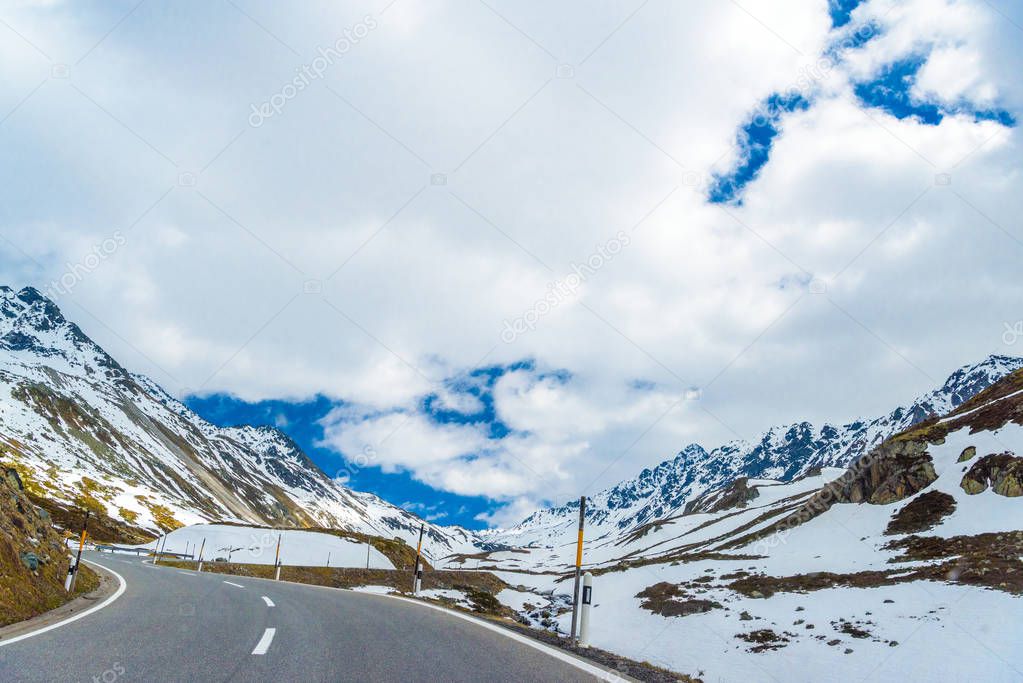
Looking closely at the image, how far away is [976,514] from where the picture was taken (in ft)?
114

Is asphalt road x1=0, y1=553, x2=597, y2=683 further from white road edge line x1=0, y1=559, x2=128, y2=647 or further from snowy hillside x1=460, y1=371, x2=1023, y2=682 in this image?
snowy hillside x1=460, y1=371, x2=1023, y2=682

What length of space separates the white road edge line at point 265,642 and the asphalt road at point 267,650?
0.02m

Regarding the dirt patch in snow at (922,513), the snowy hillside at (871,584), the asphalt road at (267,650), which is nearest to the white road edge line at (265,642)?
the asphalt road at (267,650)

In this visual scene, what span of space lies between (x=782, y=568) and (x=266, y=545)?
45774 millimetres

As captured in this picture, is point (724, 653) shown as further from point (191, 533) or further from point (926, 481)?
point (191, 533)

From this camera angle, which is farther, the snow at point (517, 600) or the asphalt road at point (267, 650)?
the snow at point (517, 600)

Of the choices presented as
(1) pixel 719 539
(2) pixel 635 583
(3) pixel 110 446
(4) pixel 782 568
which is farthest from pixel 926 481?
(3) pixel 110 446

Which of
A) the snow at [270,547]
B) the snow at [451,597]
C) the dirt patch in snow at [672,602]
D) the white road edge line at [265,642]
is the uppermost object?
the snow at [270,547]

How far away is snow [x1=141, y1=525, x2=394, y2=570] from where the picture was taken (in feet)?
170

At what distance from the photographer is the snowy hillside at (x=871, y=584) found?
20.0 meters

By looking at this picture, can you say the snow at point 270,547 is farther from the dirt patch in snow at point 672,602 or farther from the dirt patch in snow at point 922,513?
the dirt patch in snow at point 922,513

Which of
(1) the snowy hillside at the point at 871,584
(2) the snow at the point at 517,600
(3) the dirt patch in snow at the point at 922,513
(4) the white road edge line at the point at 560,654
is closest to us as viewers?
(4) the white road edge line at the point at 560,654

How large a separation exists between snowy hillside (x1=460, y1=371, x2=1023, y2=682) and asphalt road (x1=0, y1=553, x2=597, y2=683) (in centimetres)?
1565

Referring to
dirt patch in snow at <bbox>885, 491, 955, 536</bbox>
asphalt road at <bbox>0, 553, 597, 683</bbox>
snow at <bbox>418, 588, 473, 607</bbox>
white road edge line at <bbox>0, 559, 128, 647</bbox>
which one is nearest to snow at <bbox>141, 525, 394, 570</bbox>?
snow at <bbox>418, 588, 473, 607</bbox>
